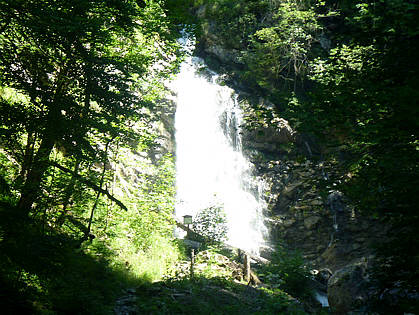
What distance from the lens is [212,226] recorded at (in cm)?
1131

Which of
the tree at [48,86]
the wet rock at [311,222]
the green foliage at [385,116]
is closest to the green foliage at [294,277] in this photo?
the green foliage at [385,116]

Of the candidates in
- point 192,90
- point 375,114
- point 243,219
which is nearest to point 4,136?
point 375,114

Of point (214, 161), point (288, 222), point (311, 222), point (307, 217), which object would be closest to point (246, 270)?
point (288, 222)

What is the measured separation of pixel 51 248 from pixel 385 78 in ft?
15.2

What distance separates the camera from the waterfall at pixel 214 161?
1862 centimetres

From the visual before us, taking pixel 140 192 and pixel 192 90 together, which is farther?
pixel 192 90

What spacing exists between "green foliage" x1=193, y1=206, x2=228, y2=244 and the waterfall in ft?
19.8

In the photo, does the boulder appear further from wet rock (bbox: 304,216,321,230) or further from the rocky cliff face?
wet rock (bbox: 304,216,321,230)

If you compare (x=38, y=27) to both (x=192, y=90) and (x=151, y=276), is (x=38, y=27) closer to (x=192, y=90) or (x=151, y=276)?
(x=151, y=276)

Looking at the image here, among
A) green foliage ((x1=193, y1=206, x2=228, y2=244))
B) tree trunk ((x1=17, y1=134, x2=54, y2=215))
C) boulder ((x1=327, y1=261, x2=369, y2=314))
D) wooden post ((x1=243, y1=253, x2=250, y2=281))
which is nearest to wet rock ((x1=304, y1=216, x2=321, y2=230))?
wooden post ((x1=243, y1=253, x2=250, y2=281))

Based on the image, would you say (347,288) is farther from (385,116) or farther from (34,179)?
(34,179)

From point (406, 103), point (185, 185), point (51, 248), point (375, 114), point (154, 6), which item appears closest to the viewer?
point (406, 103)

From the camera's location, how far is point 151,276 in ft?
27.4

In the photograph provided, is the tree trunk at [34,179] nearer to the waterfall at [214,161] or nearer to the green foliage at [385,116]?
the green foliage at [385,116]
